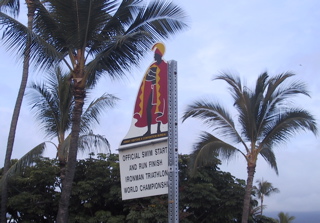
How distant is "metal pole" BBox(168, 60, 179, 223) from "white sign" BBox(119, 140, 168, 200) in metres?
0.11

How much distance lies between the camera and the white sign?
176 inches

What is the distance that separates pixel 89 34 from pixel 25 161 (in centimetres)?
621

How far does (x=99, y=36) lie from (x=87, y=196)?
8376 millimetres

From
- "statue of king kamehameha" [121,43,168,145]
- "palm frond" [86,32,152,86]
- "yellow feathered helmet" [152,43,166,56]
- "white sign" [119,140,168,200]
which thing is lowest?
"white sign" [119,140,168,200]

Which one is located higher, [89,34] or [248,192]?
[89,34]

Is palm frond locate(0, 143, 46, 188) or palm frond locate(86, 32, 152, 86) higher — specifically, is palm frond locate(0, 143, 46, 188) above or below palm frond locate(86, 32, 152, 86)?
below

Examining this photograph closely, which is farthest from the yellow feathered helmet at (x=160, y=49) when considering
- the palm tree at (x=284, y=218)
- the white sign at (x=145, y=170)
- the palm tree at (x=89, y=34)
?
the palm tree at (x=284, y=218)

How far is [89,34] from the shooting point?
949cm

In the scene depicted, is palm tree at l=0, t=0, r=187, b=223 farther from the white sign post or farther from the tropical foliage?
the tropical foliage

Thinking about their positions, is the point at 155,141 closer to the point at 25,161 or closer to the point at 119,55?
the point at 119,55

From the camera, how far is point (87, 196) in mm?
16250

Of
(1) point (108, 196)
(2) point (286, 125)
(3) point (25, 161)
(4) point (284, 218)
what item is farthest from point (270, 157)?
(4) point (284, 218)

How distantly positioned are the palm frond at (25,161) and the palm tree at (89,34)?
4.46m

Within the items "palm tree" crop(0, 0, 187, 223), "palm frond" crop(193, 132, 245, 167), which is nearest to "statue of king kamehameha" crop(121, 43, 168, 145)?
"palm tree" crop(0, 0, 187, 223)
